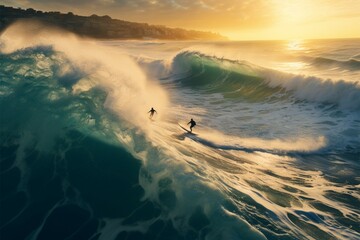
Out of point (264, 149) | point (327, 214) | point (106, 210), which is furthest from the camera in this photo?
point (264, 149)

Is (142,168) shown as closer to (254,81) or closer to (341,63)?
(254,81)

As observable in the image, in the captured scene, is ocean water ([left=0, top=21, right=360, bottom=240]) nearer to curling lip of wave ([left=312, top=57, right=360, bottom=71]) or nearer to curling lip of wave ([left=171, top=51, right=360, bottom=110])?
curling lip of wave ([left=171, top=51, right=360, bottom=110])

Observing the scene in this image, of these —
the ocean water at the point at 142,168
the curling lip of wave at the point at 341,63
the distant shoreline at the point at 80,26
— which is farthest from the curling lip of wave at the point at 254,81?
the distant shoreline at the point at 80,26

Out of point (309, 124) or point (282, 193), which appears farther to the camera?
point (309, 124)

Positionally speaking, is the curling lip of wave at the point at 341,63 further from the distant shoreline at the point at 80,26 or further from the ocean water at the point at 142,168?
the distant shoreline at the point at 80,26

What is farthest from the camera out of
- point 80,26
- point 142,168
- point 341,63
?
point 80,26

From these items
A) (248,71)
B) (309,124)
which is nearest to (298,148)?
(309,124)

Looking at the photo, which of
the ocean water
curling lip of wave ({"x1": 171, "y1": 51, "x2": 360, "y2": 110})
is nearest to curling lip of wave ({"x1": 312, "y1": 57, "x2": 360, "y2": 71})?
curling lip of wave ({"x1": 171, "y1": 51, "x2": 360, "y2": 110})

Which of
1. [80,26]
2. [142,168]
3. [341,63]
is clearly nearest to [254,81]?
[341,63]

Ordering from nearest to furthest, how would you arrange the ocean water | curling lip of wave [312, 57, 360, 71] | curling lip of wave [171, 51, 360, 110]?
the ocean water < curling lip of wave [171, 51, 360, 110] < curling lip of wave [312, 57, 360, 71]

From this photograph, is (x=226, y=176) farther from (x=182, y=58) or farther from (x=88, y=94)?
(x=182, y=58)

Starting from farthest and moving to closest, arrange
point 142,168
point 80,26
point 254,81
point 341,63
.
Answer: point 80,26 < point 341,63 < point 254,81 < point 142,168
